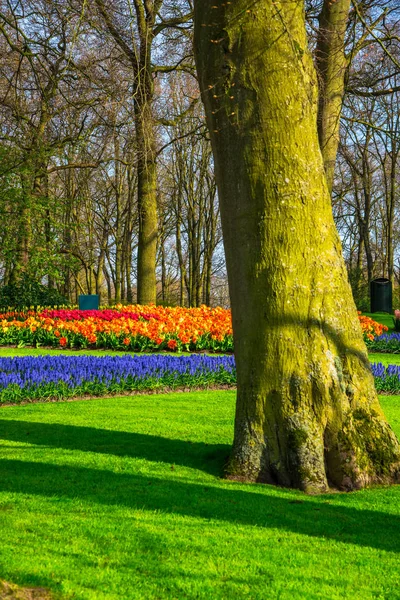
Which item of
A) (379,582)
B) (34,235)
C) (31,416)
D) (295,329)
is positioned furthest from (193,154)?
(379,582)

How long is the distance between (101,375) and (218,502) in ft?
15.9

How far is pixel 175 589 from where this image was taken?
8.73ft

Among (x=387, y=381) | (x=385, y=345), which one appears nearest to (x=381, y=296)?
(x=385, y=345)

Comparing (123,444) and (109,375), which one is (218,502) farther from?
(109,375)

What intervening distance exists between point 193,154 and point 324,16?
1718cm

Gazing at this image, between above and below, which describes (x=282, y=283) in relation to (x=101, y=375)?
above

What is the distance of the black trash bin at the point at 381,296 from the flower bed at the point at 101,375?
1464 cm

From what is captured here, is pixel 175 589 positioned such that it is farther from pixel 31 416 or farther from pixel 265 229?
pixel 31 416

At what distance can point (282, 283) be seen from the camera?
4.48m

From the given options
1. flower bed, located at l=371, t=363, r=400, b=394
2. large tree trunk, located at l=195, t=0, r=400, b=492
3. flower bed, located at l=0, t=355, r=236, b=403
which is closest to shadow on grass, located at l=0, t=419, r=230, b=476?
large tree trunk, located at l=195, t=0, r=400, b=492

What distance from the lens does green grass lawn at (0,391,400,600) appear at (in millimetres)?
2729

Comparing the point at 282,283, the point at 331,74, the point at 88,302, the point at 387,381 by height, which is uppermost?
the point at 331,74

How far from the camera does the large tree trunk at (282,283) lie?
4.42 m

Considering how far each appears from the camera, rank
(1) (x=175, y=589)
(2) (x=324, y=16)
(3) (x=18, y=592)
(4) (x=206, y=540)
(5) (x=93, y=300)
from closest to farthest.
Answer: (3) (x=18, y=592) → (1) (x=175, y=589) → (4) (x=206, y=540) → (2) (x=324, y=16) → (5) (x=93, y=300)
